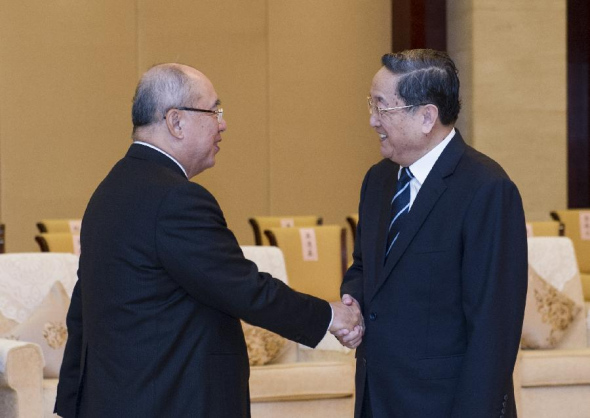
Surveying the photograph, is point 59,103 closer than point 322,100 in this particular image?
Yes

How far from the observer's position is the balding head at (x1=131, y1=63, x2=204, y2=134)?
2.34 m

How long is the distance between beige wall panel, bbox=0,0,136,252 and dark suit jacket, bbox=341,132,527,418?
6.60 metres

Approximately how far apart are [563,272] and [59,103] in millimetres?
5155

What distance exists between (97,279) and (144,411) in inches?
12.6

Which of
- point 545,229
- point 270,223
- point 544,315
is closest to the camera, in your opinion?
point 544,315

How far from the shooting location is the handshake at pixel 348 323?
8.16ft

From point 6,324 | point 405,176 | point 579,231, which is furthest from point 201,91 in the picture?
point 579,231

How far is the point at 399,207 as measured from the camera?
235 centimetres

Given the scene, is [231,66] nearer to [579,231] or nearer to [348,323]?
[579,231]

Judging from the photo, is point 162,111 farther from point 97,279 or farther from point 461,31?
point 461,31

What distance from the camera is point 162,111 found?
2336 mm

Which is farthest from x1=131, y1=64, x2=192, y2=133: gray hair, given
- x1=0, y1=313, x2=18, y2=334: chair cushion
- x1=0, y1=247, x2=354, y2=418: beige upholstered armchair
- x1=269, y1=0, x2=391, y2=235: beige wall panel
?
x1=269, y1=0, x2=391, y2=235: beige wall panel

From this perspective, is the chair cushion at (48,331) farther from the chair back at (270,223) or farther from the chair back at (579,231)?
the chair back at (579,231)

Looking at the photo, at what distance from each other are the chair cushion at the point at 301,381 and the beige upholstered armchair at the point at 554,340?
838 millimetres
